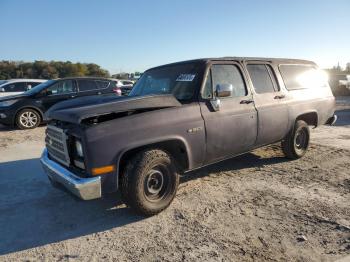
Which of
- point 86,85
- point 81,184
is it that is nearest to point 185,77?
point 81,184

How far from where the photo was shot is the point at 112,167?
3637 mm

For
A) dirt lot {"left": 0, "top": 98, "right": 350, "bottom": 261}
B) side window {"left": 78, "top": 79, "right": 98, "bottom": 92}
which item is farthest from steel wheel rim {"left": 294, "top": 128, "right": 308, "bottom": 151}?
side window {"left": 78, "top": 79, "right": 98, "bottom": 92}

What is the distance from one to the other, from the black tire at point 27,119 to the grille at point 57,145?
7.33 metres

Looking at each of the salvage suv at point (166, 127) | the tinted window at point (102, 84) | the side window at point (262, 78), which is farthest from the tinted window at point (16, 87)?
the side window at point (262, 78)

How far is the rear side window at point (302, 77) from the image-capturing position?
6.11 m

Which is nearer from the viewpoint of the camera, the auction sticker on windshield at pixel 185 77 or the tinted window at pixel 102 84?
the auction sticker on windshield at pixel 185 77

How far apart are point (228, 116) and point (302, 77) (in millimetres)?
2580

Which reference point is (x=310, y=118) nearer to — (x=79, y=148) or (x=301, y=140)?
(x=301, y=140)

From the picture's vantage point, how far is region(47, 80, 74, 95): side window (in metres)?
11.5

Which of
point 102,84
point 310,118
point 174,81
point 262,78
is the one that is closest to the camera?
point 174,81

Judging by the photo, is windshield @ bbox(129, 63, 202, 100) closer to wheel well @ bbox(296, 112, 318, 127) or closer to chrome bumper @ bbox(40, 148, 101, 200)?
chrome bumper @ bbox(40, 148, 101, 200)

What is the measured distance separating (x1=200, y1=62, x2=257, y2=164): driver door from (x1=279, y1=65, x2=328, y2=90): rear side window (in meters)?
1.32

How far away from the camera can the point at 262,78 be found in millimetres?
5625

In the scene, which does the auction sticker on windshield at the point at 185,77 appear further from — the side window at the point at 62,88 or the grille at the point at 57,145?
the side window at the point at 62,88
